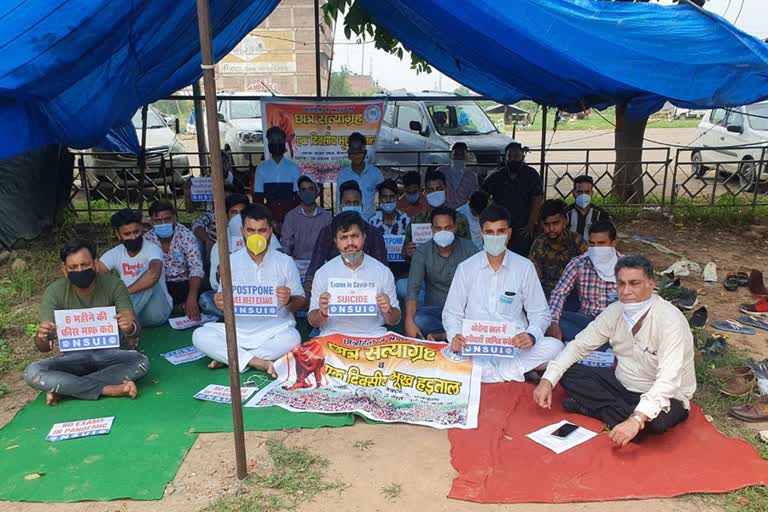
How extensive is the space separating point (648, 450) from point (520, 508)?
95 cm

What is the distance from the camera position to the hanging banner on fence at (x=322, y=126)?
7.55 metres

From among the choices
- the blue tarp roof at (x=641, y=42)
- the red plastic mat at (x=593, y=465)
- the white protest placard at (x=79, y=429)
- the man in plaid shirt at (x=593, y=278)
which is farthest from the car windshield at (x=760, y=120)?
the white protest placard at (x=79, y=429)

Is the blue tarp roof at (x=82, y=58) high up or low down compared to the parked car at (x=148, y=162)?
up

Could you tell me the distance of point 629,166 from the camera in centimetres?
1023

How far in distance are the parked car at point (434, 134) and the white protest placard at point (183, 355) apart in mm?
6498

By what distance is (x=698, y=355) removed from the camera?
4.55 metres

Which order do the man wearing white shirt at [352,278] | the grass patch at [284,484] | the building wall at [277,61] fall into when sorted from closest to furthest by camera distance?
the grass patch at [284,484] → the man wearing white shirt at [352,278] → the building wall at [277,61]

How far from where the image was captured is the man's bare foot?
4.05m

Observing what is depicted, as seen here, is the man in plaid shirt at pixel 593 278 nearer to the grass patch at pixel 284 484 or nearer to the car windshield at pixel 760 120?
the grass patch at pixel 284 484

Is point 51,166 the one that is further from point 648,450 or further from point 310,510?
point 648,450

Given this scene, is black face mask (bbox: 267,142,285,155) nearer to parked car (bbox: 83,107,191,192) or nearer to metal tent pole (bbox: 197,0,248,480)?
parked car (bbox: 83,107,191,192)

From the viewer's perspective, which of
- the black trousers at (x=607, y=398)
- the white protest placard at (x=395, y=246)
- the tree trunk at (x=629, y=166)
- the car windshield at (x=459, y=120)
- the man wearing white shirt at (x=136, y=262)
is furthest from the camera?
the car windshield at (x=459, y=120)

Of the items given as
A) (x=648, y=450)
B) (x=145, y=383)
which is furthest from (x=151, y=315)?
(x=648, y=450)

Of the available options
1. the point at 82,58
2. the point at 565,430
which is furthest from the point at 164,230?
the point at 565,430
